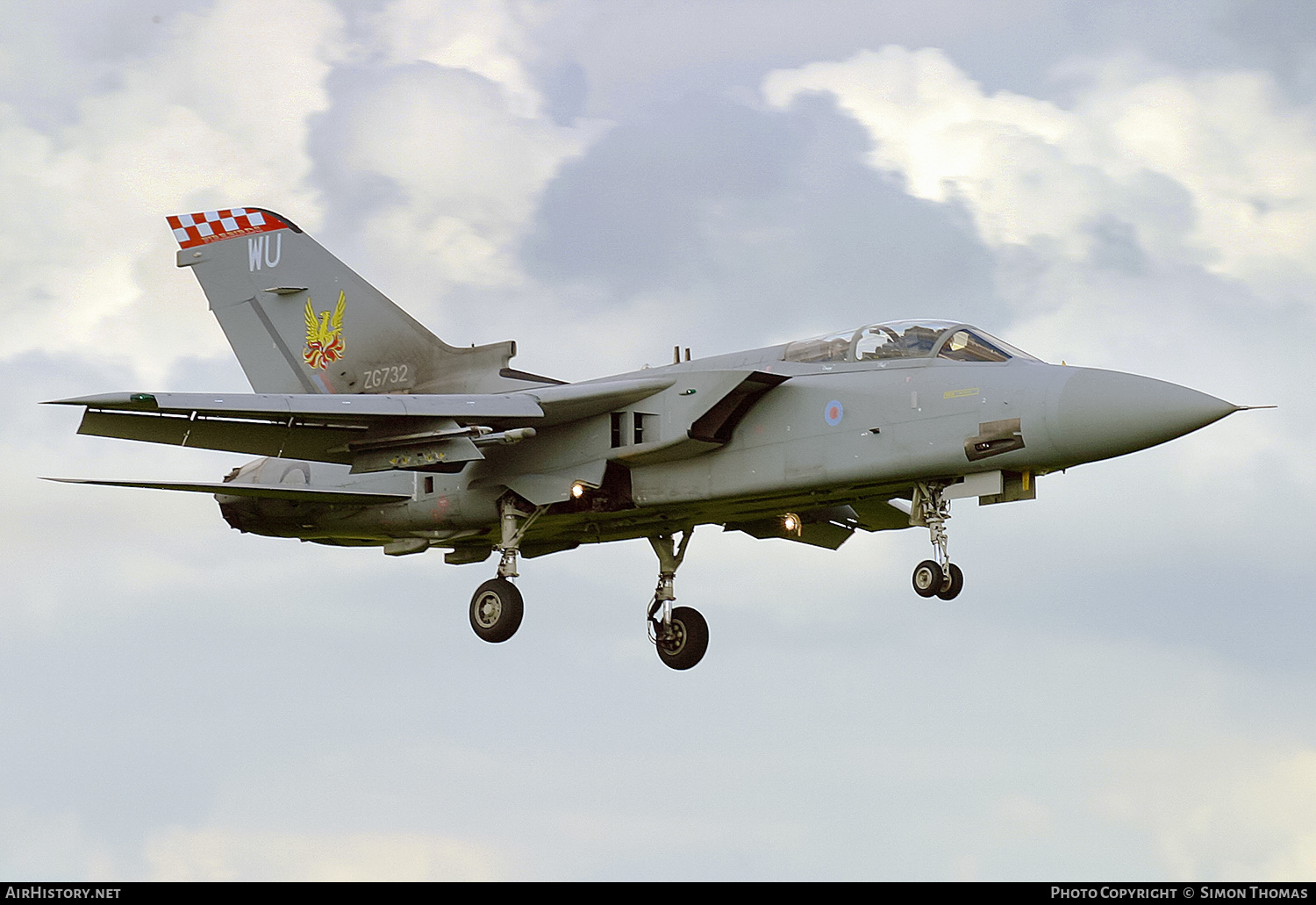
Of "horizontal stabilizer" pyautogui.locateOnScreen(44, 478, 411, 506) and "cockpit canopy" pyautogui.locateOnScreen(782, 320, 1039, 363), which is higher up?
"cockpit canopy" pyautogui.locateOnScreen(782, 320, 1039, 363)

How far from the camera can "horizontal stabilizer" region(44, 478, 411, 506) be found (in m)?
20.6

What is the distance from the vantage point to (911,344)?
728 inches

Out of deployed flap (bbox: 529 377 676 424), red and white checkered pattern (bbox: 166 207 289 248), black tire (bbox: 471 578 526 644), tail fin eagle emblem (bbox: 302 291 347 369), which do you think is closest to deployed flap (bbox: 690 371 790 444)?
deployed flap (bbox: 529 377 676 424)

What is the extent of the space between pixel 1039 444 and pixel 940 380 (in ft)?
4.17

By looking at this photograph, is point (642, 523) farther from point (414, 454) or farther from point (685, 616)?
point (414, 454)

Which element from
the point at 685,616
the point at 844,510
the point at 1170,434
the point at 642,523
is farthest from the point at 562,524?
the point at 1170,434

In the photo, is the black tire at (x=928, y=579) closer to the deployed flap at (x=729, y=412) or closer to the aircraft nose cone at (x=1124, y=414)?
the aircraft nose cone at (x=1124, y=414)

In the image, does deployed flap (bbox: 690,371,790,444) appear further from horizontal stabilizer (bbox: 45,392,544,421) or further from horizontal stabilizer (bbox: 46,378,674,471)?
horizontal stabilizer (bbox: 45,392,544,421)

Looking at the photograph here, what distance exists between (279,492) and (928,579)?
793cm

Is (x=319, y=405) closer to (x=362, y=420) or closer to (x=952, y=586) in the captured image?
(x=362, y=420)

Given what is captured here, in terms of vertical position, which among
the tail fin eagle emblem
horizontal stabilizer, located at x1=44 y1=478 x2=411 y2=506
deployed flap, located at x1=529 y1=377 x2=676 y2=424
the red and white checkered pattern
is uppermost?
the red and white checkered pattern

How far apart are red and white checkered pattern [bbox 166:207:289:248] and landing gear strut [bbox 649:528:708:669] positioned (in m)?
7.14

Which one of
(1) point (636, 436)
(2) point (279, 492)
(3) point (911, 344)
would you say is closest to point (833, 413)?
(3) point (911, 344)

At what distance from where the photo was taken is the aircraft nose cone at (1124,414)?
1697cm
